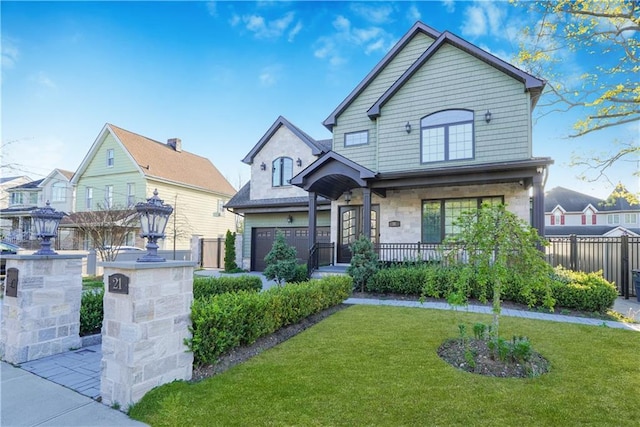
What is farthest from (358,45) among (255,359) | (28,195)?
(28,195)

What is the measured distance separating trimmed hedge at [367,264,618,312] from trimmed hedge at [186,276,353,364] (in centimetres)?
243

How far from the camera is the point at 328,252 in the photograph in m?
13.5

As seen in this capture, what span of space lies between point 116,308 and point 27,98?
10118 mm

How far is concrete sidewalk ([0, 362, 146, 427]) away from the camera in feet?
9.95

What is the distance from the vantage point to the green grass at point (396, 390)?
3.00 m

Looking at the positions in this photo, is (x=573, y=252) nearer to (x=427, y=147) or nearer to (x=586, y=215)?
(x=427, y=147)

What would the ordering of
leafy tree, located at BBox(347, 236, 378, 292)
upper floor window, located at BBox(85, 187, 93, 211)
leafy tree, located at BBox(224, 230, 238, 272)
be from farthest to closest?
upper floor window, located at BBox(85, 187, 93, 211) → leafy tree, located at BBox(224, 230, 238, 272) → leafy tree, located at BBox(347, 236, 378, 292)

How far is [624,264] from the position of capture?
955 centimetres

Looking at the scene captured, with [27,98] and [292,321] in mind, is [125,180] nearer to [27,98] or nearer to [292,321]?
[27,98]

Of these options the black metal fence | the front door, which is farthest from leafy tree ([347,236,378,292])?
the black metal fence

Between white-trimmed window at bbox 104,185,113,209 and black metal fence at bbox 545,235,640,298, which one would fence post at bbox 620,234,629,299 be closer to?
black metal fence at bbox 545,235,640,298

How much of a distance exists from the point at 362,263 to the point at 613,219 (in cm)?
3829

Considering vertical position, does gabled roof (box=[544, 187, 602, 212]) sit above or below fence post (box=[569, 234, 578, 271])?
above

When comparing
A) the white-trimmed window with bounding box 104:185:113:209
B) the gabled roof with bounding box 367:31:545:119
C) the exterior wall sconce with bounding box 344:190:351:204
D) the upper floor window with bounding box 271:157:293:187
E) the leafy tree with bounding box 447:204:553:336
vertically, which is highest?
the gabled roof with bounding box 367:31:545:119
